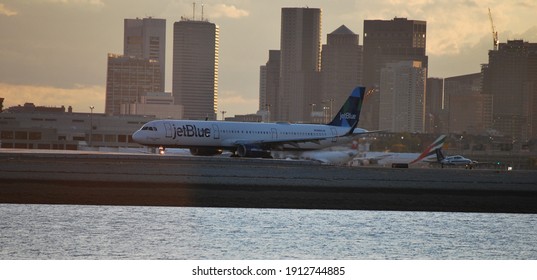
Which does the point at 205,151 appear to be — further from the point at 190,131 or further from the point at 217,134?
the point at 190,131

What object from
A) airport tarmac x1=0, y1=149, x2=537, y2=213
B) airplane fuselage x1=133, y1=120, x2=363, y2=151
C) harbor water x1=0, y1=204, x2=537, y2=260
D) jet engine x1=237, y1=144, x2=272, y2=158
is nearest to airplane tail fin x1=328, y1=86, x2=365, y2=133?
airplane fuselage x1=133, y1=120, x2=363, y2=151

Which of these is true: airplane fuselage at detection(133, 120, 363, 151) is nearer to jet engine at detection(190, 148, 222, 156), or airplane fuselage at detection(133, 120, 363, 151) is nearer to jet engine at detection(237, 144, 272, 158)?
jet engine at detection(237, 144, 272, 158)

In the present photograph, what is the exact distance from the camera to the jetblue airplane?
375ft

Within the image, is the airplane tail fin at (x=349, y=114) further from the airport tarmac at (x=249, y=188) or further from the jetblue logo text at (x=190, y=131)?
the airport tarmac at (x=249, y=188)

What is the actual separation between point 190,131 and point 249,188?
48.8 m

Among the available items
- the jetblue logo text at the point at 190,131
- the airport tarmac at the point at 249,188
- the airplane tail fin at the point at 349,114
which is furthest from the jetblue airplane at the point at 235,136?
the airport tarmac at the point at 249,188

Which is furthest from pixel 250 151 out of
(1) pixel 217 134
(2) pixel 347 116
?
(2) pixel 347 116

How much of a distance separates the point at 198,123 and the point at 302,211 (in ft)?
199

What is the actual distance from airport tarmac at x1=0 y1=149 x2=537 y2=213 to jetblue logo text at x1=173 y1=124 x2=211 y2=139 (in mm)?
23410

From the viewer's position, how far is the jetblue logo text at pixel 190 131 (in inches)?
4481

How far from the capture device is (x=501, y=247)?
148 feet

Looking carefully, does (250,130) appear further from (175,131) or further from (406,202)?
(406,202)
